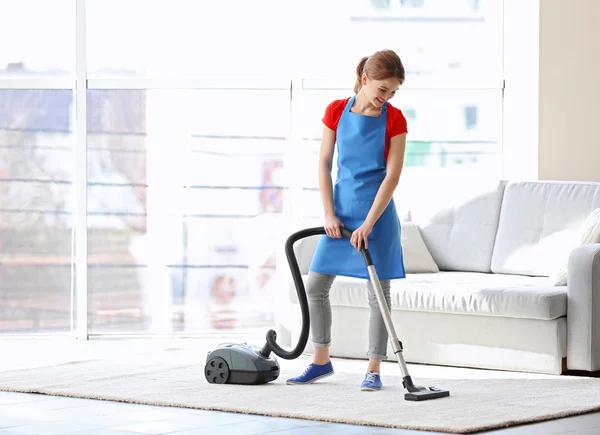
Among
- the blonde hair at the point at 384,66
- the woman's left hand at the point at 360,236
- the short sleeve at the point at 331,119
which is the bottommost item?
the woman's left hand at the point at 360,236

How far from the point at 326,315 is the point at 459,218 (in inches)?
66.0

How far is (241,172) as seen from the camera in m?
6.43

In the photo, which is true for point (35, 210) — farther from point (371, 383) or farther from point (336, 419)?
point (336, 419)

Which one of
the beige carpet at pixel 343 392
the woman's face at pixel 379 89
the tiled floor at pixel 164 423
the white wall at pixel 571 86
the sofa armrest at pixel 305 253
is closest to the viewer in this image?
the tiled floor at pixel 164 423

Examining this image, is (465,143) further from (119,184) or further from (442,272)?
(119,184)

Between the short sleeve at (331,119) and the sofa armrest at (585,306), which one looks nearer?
the short sleeve at (331,119)

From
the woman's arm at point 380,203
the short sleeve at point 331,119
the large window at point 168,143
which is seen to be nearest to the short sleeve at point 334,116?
the short sleeve at point 331,119

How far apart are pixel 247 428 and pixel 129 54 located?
3.43 metres

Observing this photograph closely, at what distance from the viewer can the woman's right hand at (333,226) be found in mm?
4164

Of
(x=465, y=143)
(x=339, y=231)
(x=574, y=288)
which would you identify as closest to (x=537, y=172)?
(x=465, y=143)

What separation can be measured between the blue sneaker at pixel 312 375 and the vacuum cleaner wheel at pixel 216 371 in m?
0.25

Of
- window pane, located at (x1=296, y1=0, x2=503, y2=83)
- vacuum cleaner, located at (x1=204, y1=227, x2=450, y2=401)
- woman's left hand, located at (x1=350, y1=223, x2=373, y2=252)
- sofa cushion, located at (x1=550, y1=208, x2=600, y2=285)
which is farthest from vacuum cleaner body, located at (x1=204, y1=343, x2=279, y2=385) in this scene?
window pane, located at (x1=296, y1=0, x2=503, y2=83)

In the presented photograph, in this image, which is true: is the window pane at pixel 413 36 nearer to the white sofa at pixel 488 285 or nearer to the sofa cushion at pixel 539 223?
the white sofa at pixel 488 285

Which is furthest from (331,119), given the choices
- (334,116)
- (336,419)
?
(336,419)
